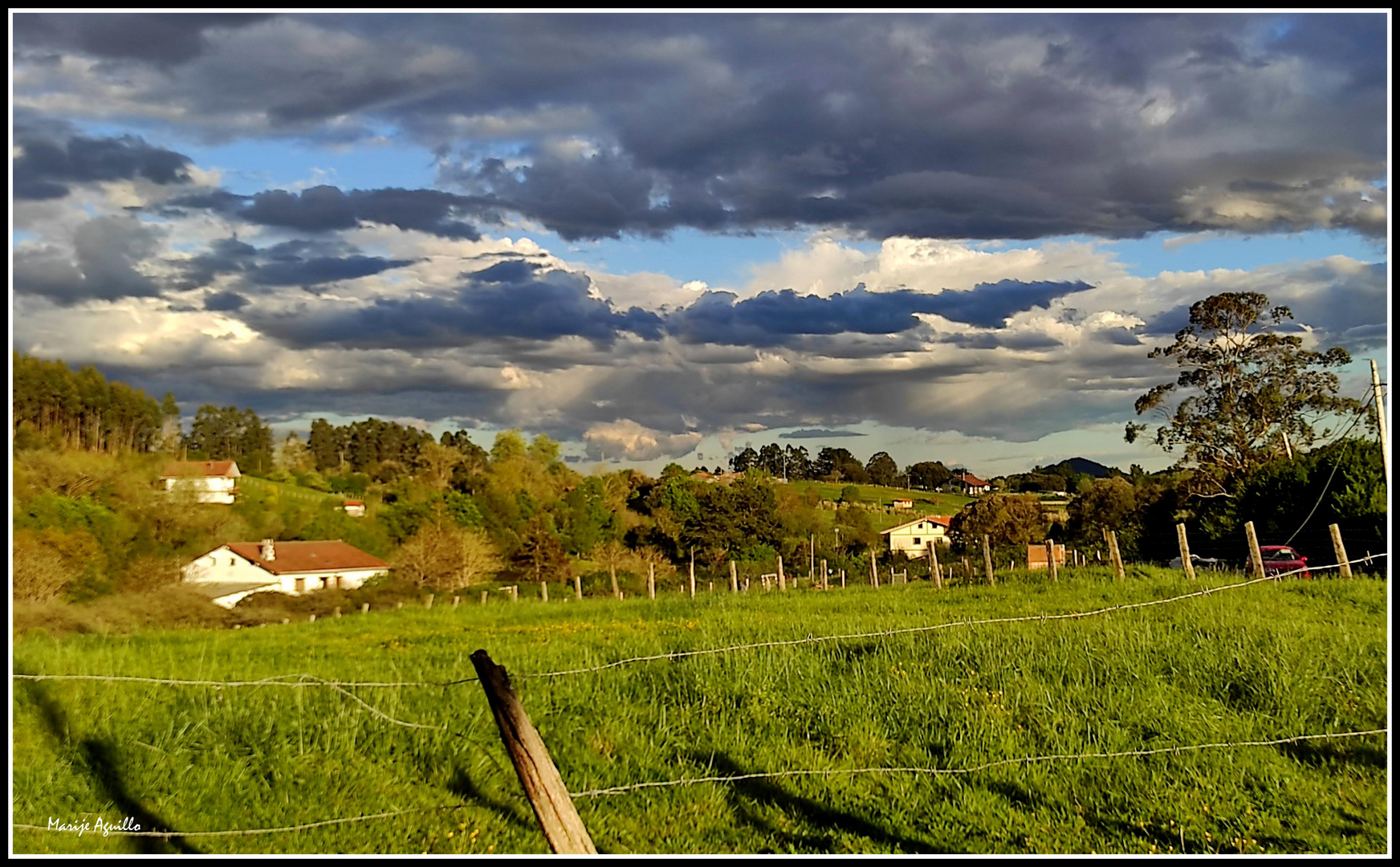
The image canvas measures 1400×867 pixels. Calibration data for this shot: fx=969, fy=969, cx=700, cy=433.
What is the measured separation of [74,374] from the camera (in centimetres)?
5262

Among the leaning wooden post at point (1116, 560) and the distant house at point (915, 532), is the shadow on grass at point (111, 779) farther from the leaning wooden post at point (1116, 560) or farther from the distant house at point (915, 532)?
the distant house at point (915, 532)

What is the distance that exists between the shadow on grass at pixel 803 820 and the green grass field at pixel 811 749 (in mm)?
18

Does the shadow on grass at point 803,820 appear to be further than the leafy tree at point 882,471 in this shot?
No

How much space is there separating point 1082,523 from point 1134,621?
4804cm

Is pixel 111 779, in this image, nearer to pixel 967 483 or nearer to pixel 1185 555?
pixel 1185 555

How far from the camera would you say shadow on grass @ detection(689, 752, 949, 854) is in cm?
628

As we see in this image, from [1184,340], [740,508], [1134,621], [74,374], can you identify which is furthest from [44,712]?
[740,508]

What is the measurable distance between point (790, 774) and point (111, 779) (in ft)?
17.1

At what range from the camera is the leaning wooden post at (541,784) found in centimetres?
452

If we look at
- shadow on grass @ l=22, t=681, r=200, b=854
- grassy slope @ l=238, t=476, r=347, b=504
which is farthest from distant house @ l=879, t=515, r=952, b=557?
shadow on grass @ l=22, t=681, r=200, b=854

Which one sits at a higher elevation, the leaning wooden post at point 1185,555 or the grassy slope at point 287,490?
the grassy slope at point 287,490

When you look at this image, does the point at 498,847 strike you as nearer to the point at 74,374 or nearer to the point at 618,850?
the point at 618,850

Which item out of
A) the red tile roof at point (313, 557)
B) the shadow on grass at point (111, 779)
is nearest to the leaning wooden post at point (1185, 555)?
the shadow on grass at point (111, 779)

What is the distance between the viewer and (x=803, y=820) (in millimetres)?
6613
